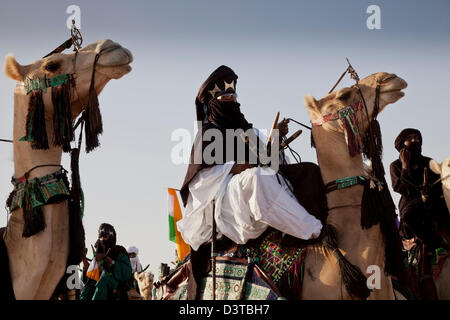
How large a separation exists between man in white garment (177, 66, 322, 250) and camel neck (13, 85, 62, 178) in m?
1.52

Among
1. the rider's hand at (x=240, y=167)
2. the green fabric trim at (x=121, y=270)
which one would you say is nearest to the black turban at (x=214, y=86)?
the rider's hand at (x=240, y=167)

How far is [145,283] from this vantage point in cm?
1536

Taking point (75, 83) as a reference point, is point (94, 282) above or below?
below

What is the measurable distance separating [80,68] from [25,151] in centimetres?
94

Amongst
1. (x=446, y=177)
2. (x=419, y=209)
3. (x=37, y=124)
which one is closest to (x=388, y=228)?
(x=446, y=177)

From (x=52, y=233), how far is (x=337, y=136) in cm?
278

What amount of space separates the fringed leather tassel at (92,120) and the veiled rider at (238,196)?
1.11 m

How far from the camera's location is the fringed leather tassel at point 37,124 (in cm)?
641

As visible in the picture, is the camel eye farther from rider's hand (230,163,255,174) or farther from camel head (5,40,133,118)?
rider's hand (230,163,255,174)

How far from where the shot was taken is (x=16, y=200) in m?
6.32

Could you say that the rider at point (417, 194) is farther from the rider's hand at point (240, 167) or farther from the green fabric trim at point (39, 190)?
the green fabric trim at point (39, 190)

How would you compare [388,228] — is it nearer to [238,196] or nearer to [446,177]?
[238,196]

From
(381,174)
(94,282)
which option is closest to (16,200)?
(381,174)

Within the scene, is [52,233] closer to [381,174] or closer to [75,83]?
[75,83]
